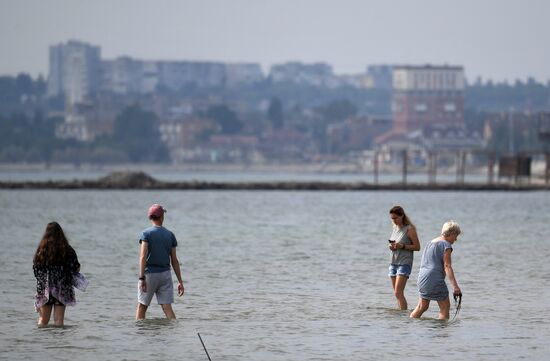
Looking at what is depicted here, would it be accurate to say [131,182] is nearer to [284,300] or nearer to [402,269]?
[284,300]

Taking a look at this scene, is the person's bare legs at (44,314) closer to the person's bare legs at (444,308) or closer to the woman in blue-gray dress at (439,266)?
the woman in blue-gray dress at (439,266)

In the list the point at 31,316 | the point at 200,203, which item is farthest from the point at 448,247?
the point at 200,203

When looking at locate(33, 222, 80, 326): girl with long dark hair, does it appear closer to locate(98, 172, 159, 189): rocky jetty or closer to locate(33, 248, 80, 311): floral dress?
locate(33, 248, 80, 311): floral dress

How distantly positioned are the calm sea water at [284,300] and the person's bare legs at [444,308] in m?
0.16

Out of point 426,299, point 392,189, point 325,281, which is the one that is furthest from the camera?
point 392,189

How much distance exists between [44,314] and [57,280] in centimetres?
93

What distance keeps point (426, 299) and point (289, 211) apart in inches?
2318

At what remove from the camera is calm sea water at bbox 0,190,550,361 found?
65.1 ft

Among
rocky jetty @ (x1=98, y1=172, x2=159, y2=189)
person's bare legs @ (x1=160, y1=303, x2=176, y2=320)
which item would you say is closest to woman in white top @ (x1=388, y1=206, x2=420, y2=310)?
person's bare legs @ (x1=160, y1=303, x2=176, y2=320)

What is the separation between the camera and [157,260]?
783 inches

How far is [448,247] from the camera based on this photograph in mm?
20016

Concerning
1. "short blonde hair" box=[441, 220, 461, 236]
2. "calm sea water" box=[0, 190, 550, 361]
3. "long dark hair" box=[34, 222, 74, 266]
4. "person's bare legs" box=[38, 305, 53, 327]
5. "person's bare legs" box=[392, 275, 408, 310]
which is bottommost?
"calm sea water" box=[0, 190, 550, 361]

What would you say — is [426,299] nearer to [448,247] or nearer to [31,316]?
[448,247]

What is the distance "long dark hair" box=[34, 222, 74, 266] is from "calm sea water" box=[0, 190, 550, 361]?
1.06 metres
